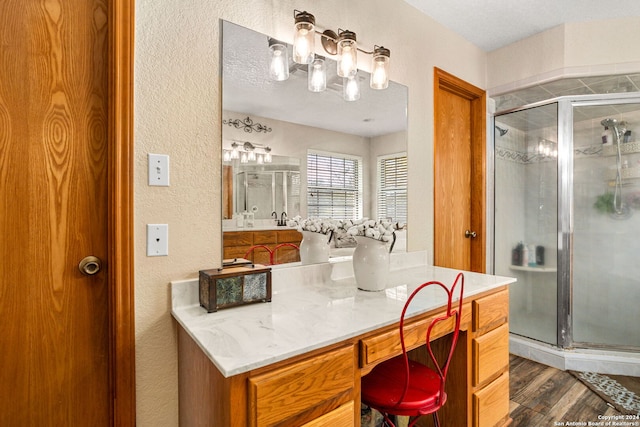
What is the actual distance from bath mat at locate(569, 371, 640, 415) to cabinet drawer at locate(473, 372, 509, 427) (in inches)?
35.2

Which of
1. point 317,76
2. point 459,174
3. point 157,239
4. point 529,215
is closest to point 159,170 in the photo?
point 157,239

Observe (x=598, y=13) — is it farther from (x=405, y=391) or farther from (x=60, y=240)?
(x=60, y=240)

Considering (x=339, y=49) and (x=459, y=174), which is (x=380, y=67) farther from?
(x=459, y=174)

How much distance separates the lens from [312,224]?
1.71m

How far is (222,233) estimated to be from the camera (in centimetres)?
142

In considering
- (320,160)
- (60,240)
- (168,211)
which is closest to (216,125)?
(168,211)

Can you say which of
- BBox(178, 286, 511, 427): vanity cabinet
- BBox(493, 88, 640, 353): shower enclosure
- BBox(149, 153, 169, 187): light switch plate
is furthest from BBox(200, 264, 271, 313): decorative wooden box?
BBox(493, 88, 640, 353): shower enclosure

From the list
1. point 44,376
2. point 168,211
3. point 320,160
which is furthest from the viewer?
point 320,160

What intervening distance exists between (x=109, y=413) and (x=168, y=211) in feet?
2.46

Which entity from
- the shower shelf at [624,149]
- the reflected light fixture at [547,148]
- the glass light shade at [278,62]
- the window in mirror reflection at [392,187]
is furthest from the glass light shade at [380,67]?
the shower shelf at [624,149]

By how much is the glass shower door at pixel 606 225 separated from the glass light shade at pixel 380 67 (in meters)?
1.88

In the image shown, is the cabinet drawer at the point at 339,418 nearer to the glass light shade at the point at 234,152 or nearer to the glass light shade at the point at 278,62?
the glass light shade at the point at 234,152

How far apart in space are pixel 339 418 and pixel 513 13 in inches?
107

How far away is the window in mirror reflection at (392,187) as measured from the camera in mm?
2029
